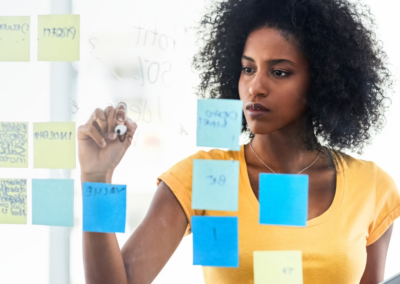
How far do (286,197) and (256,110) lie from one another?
158 mm

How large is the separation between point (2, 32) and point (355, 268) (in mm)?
820

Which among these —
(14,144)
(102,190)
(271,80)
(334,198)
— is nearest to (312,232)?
(334,198)

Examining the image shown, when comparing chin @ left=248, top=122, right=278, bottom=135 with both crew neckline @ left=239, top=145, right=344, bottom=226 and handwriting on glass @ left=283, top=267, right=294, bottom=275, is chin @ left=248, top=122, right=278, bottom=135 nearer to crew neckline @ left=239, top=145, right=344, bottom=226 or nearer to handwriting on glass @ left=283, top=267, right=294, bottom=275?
crew neckline @ left=239, top=145, right=344, bottom=226

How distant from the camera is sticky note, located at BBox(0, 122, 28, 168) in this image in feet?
2.76

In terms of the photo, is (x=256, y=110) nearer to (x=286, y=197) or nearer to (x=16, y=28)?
(x=286, y=197)

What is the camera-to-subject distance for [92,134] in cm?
74

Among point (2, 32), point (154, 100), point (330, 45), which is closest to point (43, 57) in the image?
point (2, 32)

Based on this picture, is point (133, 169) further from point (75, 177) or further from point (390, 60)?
point (390, 60)

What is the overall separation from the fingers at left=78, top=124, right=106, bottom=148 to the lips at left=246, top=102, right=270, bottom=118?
258mm

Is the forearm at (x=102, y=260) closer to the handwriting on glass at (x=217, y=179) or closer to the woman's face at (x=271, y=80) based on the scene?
the handwriting on glass at (x=217, y=179)

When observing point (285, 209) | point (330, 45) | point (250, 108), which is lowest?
point (285, 209)

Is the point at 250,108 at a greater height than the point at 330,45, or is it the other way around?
the point at 330,45

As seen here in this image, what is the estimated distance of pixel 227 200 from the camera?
2.41 ft

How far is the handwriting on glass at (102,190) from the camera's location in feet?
2.47
